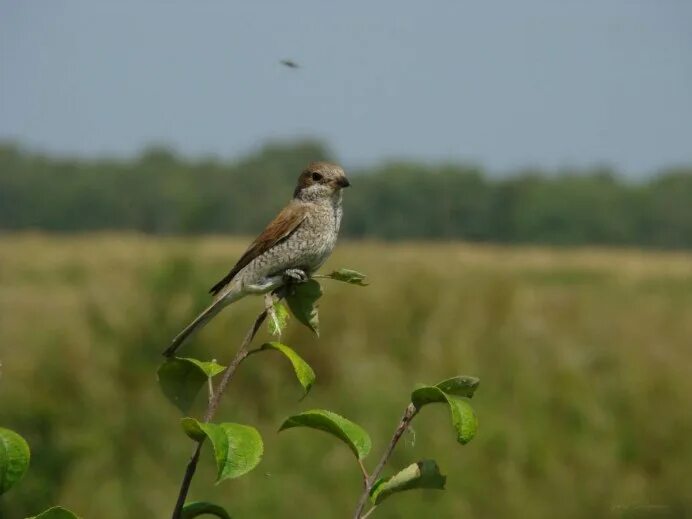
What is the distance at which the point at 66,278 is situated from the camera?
23.5m

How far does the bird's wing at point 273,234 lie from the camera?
107 inches

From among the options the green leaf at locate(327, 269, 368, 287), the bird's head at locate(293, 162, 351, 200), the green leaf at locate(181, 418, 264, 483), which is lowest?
the green leaf at locate(181, 418, 264, 483)

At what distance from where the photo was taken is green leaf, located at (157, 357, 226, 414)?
1.56 meters

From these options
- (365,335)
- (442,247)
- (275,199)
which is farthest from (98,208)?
(275,199)

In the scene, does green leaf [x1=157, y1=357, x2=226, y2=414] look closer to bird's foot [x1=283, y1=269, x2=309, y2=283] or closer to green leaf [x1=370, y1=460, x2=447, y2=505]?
green leaf [x1=370, y1=460, x2=447, y2=505]

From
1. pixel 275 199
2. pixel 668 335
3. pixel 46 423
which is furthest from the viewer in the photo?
pixel 668 335

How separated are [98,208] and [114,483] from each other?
2497cm

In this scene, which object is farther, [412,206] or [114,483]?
[412,206]

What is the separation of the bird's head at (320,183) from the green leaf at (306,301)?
90 centimetres

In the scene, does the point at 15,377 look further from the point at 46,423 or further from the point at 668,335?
the point at 668,335

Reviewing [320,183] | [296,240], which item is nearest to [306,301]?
[296,240]

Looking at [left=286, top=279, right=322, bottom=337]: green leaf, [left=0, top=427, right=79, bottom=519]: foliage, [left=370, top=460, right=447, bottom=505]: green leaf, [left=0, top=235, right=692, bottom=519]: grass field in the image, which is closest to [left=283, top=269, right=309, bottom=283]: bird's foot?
[left=286, top=279, right=322, bottom=337]: green leaf

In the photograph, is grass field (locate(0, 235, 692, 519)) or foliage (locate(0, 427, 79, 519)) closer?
foliage (locate(0, 427, 79, 519))

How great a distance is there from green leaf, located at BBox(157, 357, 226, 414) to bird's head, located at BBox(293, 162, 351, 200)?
53.9 inches
